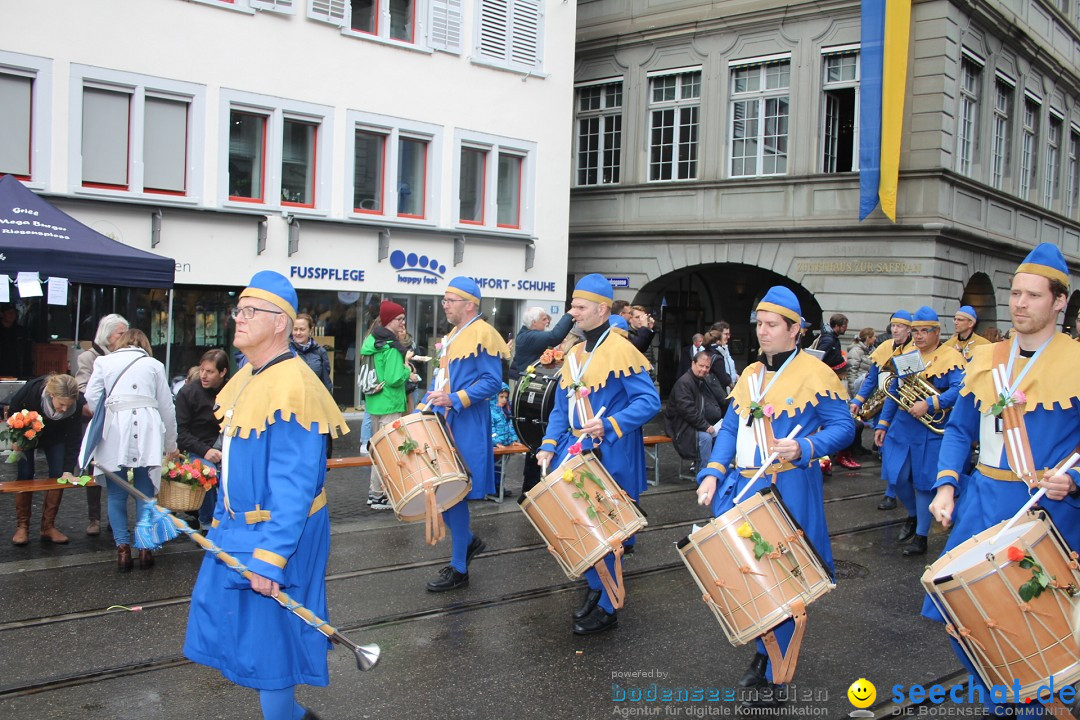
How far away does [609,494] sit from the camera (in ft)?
19.5

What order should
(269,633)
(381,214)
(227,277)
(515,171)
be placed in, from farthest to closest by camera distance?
(515,171)
(381,214)
(227,277)
(269,633)

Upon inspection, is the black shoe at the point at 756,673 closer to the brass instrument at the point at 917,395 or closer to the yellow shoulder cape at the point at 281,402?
the yellow shoulder cape at the point at 281,402

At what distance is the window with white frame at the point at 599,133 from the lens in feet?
79.2

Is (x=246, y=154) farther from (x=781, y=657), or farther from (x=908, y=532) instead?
(x=781, y=657)

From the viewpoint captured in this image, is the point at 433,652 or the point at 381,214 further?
the point at 381,214

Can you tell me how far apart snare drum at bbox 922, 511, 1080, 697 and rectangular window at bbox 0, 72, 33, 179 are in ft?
48.4

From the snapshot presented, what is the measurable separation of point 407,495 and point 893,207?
15.9m

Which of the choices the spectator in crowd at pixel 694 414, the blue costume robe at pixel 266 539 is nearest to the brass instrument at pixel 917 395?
the spectator in crowd at pixel 694 414

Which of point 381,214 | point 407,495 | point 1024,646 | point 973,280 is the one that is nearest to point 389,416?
point 407,495

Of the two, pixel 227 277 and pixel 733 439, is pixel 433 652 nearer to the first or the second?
pixel 733 439

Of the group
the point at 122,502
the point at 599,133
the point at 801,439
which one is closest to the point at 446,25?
the point at 599,133

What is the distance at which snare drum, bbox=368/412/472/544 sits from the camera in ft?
20.6

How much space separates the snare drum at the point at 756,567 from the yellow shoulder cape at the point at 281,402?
1.87 meters

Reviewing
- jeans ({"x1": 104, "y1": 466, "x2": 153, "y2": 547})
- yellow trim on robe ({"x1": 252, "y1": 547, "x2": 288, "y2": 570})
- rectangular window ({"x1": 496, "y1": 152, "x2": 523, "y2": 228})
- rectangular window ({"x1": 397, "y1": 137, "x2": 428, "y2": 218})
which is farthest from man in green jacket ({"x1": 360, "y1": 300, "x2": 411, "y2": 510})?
rectangular window ({"x1": 496, "y1": 152, "x2": 523, "y2": 228})
